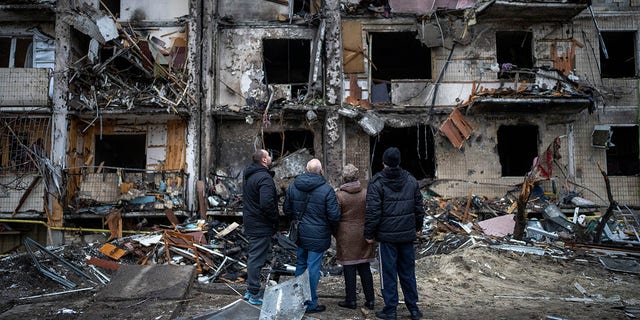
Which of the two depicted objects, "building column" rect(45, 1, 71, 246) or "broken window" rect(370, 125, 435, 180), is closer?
"building column" rect(45, 1, 71, 246)

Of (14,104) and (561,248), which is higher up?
(14,104)

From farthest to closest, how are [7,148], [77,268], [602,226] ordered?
1. [7,148]
2. [602,226]
3. [77,268]

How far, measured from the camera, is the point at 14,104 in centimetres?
1333

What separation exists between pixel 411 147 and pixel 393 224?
1157cm

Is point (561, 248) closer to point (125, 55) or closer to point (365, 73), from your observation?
point (365, 73)

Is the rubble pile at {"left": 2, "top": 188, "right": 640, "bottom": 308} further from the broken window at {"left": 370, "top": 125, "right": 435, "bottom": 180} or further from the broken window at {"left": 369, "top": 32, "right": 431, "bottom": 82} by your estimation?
the broken window at {"left": 369, "top": 32, "right": 431, "bottom": 82}

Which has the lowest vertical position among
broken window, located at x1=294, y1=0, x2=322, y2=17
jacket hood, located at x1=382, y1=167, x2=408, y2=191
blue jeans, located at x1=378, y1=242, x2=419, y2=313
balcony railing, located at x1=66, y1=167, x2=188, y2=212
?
blue jeans, located at x1=378, y1=242, x2=419, y2=313

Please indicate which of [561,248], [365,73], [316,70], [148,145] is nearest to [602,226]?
[561,248]

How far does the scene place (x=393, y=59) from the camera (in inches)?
656

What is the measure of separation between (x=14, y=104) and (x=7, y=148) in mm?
1415

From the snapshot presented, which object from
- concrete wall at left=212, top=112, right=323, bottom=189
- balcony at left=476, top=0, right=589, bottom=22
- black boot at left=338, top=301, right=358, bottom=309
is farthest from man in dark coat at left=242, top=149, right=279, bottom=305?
balcony at left=476, top=0, right=589, bottom=22

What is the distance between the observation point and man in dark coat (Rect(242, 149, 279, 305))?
210 inches

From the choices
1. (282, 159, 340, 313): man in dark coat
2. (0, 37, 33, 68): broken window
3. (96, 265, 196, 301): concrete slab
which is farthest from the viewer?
(0, 37, 33, 68): broken window

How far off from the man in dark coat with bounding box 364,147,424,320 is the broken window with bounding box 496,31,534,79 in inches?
404
